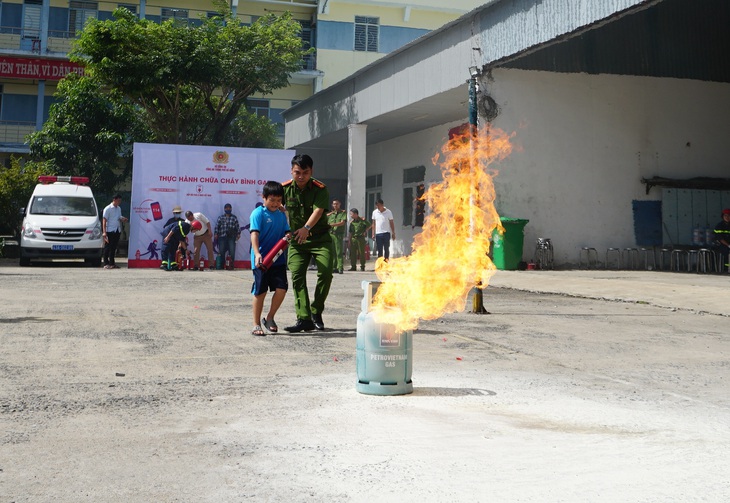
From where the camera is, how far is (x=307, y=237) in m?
8.95

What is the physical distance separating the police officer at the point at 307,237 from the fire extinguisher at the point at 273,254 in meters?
0.16

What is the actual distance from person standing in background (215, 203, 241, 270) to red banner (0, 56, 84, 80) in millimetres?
21530

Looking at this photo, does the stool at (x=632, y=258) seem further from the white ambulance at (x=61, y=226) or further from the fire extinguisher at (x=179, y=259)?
the white ambulance at (x=61, y=226)

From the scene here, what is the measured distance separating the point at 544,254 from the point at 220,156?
9303 millimetres

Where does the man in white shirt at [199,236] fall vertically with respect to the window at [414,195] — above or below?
below

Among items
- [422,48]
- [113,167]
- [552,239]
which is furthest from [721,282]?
[113,167]

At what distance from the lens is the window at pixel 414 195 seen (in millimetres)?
29266

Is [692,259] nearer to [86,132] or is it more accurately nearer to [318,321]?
[318,321]

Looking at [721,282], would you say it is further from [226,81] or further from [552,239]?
[226,81]

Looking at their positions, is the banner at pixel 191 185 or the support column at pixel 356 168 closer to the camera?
the banner at pixel 191 185

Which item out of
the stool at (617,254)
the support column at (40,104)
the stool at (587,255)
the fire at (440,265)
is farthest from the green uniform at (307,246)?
the support column at (40,104)

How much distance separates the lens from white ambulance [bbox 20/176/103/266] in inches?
857

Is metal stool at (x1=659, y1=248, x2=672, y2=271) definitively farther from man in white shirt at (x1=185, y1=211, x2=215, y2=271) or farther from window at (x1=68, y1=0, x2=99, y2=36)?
window at (x1=68, y1=0, x2=99, y2=36)

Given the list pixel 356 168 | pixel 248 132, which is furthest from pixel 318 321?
pixel 248 132
